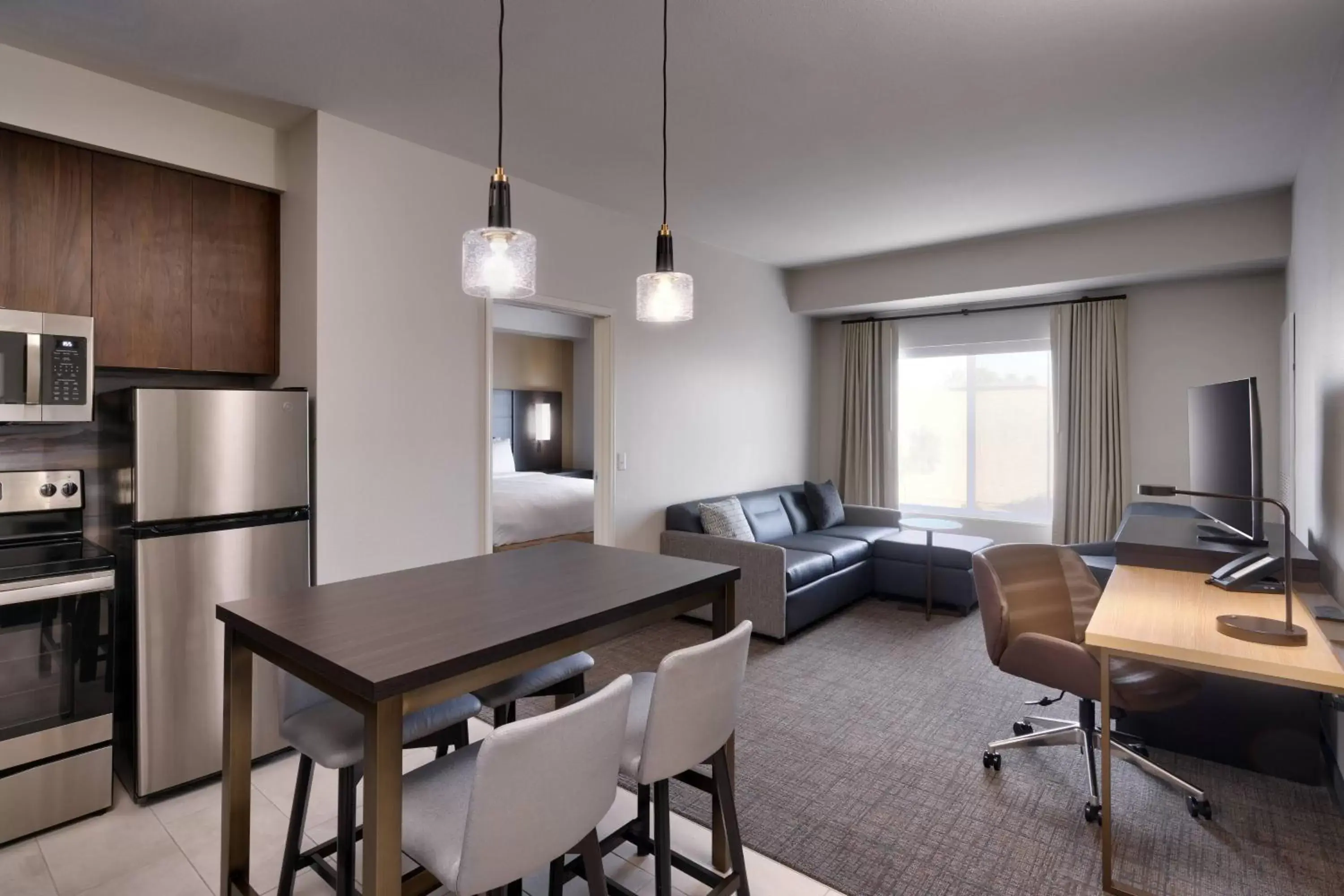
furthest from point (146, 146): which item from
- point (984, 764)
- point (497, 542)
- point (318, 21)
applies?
point (984, 764)

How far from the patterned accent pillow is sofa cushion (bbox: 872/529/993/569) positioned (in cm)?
108

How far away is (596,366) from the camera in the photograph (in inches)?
175

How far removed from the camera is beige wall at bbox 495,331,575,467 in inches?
332

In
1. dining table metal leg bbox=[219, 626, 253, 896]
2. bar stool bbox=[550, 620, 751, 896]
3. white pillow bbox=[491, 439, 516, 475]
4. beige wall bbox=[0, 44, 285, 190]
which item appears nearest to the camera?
bar stool bbox=[550, 620, 751, 896]

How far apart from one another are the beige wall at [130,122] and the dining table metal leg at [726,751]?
111 inches

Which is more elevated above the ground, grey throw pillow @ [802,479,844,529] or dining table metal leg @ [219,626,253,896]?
grey throw pillow @ [802,479,844,529]

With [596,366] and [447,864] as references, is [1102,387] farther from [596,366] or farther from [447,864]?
[447,864]

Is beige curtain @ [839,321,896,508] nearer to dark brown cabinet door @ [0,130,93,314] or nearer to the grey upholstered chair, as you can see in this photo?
the grey upholstered chair

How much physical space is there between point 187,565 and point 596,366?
2509mm

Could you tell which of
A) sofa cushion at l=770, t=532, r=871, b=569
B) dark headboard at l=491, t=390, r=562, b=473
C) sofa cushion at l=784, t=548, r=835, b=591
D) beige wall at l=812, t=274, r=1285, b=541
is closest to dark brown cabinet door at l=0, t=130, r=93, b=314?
sofa cushion at l=784, t=548, r=835, b=591

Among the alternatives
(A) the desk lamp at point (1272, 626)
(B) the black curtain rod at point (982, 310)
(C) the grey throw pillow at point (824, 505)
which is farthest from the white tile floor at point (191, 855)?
(B) the black curtain rod at point (982, 310)

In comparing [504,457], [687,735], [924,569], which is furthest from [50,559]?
[504,457]

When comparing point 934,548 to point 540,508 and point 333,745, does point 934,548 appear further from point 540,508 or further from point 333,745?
point 333,745

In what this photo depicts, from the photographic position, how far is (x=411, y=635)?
1.40 m
